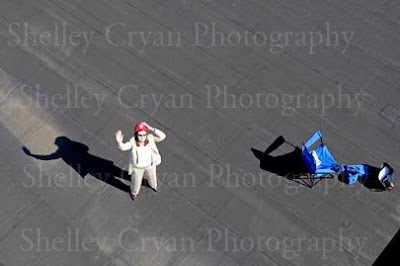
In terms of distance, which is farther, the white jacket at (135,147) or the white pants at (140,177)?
the white pants at (140,177)

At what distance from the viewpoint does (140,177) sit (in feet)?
33.2

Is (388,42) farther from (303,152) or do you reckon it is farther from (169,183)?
(169,183)

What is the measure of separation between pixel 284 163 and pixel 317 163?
0.70 meters

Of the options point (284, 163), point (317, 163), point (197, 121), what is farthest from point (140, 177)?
point (317, 163)

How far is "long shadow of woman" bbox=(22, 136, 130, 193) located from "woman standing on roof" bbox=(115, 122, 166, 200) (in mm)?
737

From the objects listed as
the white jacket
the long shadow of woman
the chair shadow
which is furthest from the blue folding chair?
the long shadow of woman

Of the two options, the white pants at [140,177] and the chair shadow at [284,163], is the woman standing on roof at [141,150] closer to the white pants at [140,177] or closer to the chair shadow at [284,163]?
the white pants at [140,177]

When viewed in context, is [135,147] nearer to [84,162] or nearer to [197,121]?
→ [84,162]

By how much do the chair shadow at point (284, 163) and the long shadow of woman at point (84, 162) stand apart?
2792mm

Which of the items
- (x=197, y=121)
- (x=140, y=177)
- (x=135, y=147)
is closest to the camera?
(x=135, y=147)

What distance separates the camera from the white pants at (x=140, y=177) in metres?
10.0

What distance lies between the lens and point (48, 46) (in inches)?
484

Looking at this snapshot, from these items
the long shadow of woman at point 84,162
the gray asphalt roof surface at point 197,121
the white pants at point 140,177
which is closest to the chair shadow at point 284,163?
the gray asphalt roof surface at point 197,121

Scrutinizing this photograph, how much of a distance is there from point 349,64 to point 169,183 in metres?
5.05
